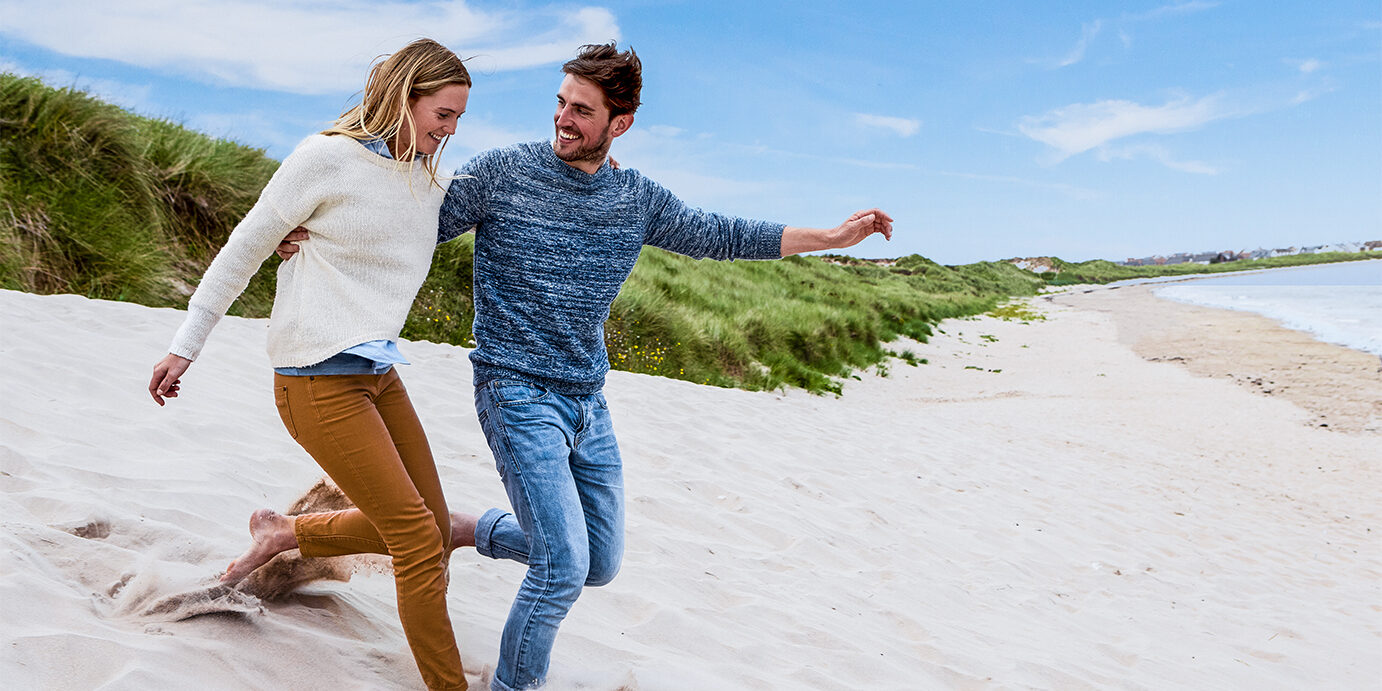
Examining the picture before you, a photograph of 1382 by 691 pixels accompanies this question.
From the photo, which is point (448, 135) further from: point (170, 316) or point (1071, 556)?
point (170, 316)

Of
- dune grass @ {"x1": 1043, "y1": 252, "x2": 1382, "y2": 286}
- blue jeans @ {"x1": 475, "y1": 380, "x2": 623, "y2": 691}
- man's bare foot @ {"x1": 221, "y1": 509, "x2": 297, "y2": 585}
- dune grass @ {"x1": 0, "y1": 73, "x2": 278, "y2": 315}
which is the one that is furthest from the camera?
dune grass @ {"x1": 1043, "y1": 252, "x2": 1382, "y2": 286}

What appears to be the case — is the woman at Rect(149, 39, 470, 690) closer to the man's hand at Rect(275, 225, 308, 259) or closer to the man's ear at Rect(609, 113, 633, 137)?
the man's hand at Rect(275, 225, 308, 259)

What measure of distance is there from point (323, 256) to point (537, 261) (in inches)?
22.7

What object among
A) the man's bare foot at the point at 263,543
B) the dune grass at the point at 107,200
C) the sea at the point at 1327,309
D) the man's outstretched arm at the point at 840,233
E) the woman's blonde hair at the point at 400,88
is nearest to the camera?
the woman's blonde hair at the point at 400,88

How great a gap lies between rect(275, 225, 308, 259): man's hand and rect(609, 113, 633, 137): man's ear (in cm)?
90

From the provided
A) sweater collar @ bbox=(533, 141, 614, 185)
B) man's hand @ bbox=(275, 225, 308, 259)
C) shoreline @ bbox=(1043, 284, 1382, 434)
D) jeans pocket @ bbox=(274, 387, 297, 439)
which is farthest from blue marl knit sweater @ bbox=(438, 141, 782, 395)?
shoreline @ bbox=(1043, 284, 1382, 434)

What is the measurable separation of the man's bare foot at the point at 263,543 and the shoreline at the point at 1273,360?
1126 cm

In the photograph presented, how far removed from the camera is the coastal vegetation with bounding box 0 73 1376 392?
8.20 meters

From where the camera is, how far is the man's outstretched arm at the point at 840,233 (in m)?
3.12

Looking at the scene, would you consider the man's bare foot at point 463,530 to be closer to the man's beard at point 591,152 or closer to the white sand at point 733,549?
the white sand at point 733,549

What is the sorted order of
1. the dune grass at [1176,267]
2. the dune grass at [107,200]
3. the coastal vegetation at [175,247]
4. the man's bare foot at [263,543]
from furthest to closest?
the dune grass at [1176,267], the coastal vegetation at [175,247], the dune grass at [107,200], the man's bare foot at [263,543]

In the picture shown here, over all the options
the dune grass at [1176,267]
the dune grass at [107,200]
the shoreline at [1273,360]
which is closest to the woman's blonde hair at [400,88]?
the dune grass at [107,200]

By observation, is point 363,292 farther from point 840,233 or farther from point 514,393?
point 840,233

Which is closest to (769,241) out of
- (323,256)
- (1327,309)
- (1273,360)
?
(323,256)
